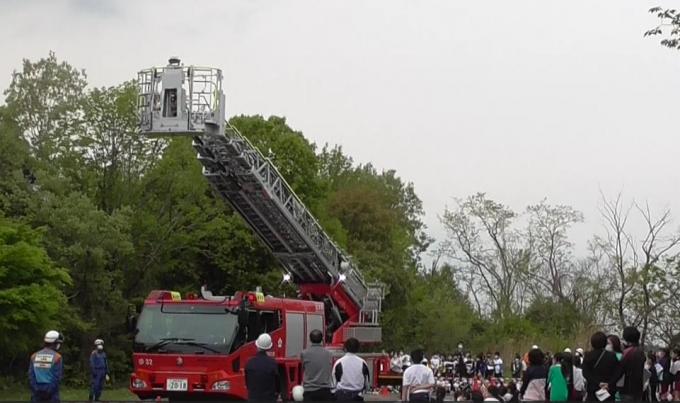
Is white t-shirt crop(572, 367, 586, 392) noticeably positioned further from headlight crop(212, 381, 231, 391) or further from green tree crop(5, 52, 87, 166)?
green tree crop(5, 52, 87, 166)

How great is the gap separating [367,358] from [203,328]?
6.62 metres

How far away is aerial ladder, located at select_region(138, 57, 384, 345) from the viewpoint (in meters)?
23.2

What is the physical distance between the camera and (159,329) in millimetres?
20375

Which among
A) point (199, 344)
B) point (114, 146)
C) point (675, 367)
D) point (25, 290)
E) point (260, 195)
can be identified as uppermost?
point (114, 146)

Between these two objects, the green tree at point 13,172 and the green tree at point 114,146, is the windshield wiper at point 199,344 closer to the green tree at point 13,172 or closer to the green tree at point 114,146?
the green tree at point 13,172

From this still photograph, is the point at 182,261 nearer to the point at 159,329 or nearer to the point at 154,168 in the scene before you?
the point at 154,168

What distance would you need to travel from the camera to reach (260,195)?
2617 centimetres

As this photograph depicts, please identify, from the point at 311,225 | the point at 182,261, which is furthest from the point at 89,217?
the point at 311,225

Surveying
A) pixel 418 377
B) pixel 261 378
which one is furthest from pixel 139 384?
pixel 418 377

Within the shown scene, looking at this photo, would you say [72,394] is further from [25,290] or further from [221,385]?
[221,385]

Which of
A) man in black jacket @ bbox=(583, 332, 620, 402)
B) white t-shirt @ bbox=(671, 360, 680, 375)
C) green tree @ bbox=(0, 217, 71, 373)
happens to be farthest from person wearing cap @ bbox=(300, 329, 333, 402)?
green tree @ bbox=(0, 217, 71, 373)

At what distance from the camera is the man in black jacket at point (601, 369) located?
13156 millimetres

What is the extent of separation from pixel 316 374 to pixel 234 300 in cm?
649

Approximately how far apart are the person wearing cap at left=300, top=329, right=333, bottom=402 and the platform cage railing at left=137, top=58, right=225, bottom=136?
32.6 feet
